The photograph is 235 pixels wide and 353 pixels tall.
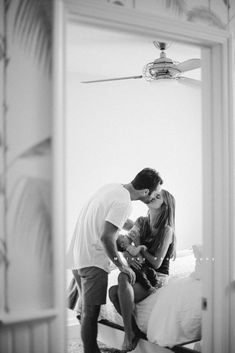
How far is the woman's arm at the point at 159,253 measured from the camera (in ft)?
10.9

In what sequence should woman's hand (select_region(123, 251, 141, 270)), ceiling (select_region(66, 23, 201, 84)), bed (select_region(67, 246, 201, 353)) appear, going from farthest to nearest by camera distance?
ceiling (select_region(66, 23, 201, 84)) → woman's hand (select_region(123, 251, 141, 270)) → bed (select_region(67, 246, 201, 353))

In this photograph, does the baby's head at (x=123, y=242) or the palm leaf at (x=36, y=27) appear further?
the baby's head at (x=123, y=242)

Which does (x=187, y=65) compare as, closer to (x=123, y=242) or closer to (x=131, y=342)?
(x=123, y=242)

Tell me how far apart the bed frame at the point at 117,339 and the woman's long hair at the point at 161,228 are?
0.68 m

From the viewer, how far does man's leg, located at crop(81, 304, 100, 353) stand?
10.2ft

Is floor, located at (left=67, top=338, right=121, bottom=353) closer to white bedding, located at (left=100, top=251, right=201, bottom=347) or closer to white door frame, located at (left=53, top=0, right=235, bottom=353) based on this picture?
white bedding, located at (left=100, top=251, right=201, bottom=347)

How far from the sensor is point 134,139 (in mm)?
4961

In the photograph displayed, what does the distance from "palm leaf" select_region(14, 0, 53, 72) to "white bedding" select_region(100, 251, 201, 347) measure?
196cm

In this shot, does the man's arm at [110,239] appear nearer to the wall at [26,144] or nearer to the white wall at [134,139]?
the wall at [26,144]

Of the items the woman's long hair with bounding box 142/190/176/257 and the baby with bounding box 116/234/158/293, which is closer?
the baby with bounding box 116/234/158/293

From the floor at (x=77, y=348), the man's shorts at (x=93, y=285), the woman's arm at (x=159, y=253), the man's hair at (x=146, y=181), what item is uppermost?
the man's hair at (x=146, y=181)

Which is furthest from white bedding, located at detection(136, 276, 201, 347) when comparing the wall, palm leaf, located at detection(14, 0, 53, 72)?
palm leaf, located at detection(14, 0, 53, 72)

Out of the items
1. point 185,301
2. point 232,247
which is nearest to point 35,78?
point 232,247

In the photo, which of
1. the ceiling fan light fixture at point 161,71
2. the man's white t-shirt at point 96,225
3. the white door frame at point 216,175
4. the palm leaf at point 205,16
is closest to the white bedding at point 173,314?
the man's white t-shirt at point 96,225
